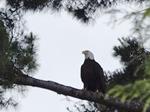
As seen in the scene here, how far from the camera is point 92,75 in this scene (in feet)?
14.6

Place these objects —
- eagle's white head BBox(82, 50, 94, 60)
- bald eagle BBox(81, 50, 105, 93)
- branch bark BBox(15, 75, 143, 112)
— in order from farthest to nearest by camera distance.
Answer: eagle's white head BBox(82, 50, 94, 60) → bald eagle BBox(81, 50, 105, 93) → branch bark BBox(15, 75, 143, 112)

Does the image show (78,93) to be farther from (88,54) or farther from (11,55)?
(88,54)

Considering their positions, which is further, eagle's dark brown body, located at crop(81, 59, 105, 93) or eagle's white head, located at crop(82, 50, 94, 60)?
eagle's white head, located at crop(82, 50, 94, 60)

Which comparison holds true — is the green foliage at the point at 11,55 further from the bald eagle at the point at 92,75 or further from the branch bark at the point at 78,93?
the bald eagle at the point at 92,75

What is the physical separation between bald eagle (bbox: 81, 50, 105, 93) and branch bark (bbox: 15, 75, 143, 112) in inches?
38.5

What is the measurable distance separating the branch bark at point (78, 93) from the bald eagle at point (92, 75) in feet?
3.21

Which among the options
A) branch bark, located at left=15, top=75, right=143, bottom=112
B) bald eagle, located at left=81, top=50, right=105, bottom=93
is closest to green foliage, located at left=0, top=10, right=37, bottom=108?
branch bark, located at left=15, top=75, right=143, bottom=112

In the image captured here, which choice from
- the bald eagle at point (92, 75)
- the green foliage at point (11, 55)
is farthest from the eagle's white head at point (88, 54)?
the green foliage at point (11, 55)

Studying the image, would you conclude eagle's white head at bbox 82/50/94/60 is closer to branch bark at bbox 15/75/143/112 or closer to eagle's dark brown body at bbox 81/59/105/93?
eagle's dark brown body at bbox 81/59/105/93

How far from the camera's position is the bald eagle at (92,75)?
13.9 feet

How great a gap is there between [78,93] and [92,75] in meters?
1.38

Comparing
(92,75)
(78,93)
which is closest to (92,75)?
(92,75)

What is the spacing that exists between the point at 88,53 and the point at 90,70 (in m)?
0.44

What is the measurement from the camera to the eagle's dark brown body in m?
4.28
